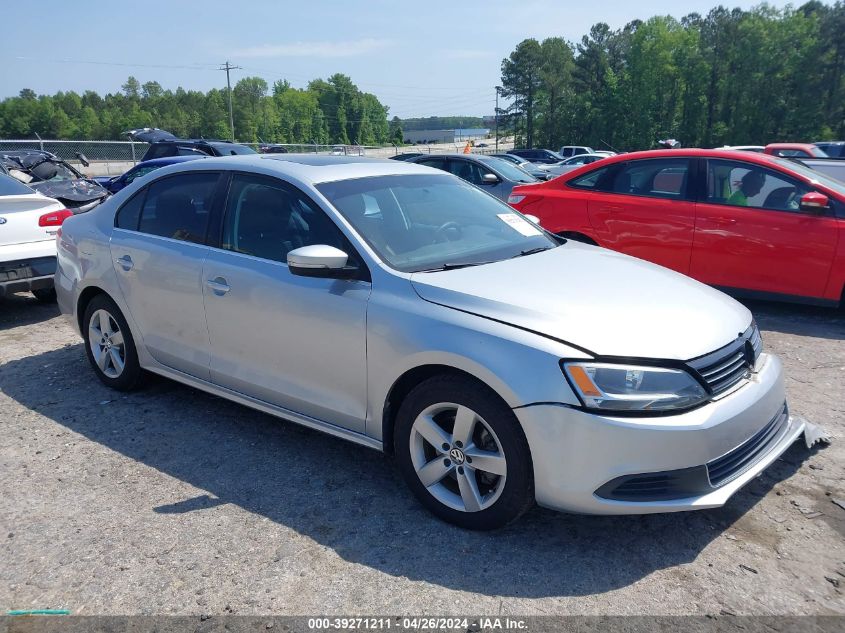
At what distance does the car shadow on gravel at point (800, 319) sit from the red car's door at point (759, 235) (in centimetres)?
30

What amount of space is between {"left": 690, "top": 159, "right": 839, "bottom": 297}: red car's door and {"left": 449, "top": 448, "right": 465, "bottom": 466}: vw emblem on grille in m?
4.76

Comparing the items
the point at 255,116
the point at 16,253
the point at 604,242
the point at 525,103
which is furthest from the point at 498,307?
the point at 255,116

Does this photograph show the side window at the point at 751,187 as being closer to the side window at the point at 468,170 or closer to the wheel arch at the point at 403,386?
the wheel arch at the point at 403,386

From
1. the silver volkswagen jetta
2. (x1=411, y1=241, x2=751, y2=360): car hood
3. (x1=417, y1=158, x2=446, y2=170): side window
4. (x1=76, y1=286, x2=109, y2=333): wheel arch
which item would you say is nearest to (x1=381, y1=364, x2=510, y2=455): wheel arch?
the silver volkswagen jetta

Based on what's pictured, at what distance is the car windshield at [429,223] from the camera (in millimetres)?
3547

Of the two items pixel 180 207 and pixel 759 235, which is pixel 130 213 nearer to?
pixel 180 207

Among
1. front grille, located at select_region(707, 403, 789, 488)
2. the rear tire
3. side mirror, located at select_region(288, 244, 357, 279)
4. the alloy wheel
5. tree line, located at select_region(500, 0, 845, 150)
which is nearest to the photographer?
front grille, located at select_region(707, 403, 789, 488)

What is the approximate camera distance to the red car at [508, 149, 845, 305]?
249 inches

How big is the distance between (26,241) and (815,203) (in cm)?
763

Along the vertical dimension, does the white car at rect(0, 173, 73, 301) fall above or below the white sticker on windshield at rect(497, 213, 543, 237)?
below

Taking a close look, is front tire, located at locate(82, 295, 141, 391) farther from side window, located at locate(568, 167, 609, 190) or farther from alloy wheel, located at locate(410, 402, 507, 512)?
side window, located at locate(568, 167, 609, 190)

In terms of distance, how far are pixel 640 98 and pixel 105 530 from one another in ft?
254

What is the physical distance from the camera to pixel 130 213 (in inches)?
187

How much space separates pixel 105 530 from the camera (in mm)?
3207
